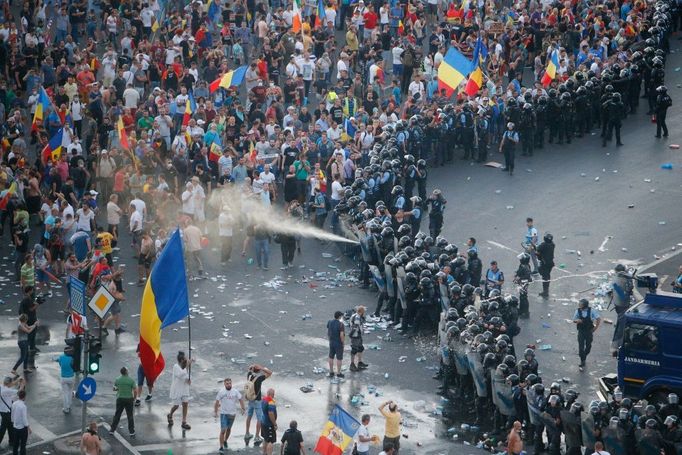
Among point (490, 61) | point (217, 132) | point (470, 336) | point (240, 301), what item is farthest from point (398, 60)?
point (470, 336)

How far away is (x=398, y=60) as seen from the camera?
49.7 metres

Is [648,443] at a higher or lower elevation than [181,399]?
higher

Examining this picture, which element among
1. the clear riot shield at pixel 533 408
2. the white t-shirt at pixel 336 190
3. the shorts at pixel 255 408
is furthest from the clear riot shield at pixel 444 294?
the white t-shirt at pixel 336 190

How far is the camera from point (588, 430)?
92.9ft

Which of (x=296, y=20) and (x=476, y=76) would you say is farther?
(x=296, y=20)

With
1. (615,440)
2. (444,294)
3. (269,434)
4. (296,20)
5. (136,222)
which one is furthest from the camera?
(296,20)

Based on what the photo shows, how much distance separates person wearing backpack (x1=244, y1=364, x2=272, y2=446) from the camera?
29.6 meters

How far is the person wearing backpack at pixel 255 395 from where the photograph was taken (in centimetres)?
2964

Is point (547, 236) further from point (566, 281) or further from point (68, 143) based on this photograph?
point (68, 143)

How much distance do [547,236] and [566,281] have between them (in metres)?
1.77

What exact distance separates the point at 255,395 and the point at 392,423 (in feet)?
9.60

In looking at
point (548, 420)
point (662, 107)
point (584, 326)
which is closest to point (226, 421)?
point (548, 420)

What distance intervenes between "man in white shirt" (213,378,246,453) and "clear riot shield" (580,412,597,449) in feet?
21.9

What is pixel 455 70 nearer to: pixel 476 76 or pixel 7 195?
pixel 476 76
